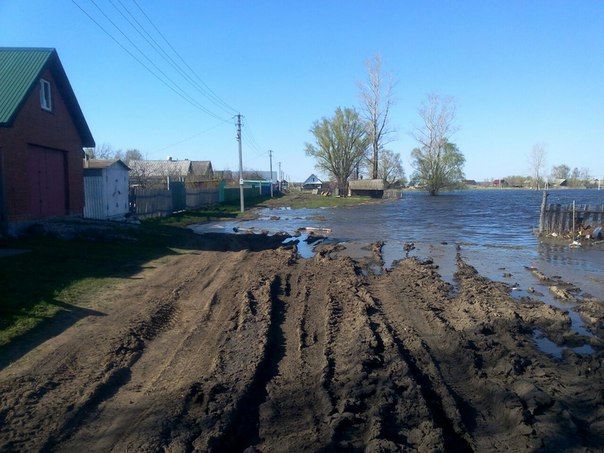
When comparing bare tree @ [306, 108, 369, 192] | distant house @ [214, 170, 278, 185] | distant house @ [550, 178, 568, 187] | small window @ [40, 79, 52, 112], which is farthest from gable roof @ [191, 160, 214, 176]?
distant house @ [550, 178, 568, 187]

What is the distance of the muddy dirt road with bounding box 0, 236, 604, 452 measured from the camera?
4.80 metres

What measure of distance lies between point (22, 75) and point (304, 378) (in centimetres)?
1619

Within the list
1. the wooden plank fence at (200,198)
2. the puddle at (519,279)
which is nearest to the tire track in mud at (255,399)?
the puddle at (519,279)

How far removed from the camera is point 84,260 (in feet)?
46.5

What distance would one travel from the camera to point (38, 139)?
18.9 meters

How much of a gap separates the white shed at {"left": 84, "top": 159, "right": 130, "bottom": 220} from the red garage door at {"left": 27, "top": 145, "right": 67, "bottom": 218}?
323 cm

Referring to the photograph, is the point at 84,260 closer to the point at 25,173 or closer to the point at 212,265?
the point at 212,265

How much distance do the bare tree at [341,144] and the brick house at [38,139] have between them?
2319 inches

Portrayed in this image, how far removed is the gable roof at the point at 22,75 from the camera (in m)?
16.8

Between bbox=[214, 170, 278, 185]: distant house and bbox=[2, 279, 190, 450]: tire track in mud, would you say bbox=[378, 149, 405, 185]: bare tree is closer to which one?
bbox=[214, 170, 278, 185]: distant house

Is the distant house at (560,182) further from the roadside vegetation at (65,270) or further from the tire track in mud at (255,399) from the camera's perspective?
the tire track in mud at (255,399)

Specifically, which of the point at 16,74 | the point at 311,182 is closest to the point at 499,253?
the point at 16,74

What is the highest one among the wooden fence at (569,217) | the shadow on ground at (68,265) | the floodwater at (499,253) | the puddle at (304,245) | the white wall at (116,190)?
the white wall at (116,190)

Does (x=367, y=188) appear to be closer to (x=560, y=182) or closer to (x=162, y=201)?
(x=162, y=201)
